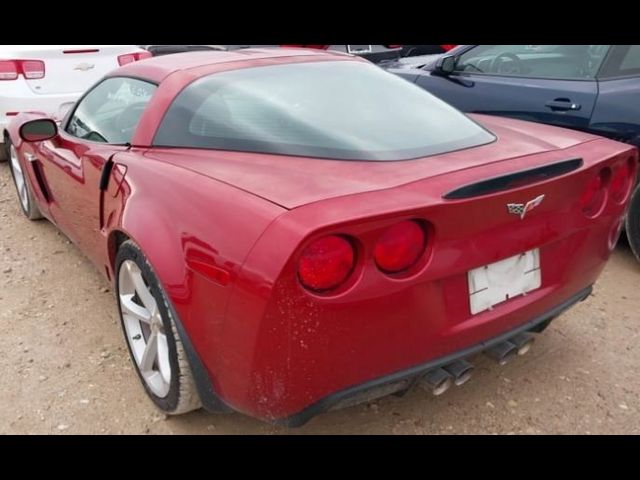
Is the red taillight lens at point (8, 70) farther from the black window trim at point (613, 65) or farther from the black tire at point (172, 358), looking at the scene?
the black window trim at point (613, 65)

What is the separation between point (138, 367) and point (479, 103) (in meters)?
3.05

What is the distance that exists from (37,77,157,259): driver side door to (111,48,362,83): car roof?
7 centimetres

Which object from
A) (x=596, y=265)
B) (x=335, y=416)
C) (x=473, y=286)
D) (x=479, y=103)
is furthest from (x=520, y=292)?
(x=479, y=103)

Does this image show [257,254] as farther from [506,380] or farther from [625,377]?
[625,377]

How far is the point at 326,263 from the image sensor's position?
1.64m

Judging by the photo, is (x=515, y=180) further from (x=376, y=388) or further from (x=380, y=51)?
(x=380, y=51)

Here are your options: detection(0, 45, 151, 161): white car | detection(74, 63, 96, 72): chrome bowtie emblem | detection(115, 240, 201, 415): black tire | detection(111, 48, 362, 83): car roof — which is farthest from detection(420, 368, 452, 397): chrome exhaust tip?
detection(74, 63, 96, 72): chrome bowtie emblem

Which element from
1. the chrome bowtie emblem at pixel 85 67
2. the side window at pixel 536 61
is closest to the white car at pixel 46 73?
the chrome bowtie emblem at pixel 85 67

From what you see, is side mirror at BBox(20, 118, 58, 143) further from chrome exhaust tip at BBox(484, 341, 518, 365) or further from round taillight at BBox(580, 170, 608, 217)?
round taillight at BBox(580, 170, 608, 217)

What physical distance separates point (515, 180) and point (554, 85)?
2.35 meters

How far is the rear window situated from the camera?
2150 millimetres

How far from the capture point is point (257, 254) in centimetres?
164

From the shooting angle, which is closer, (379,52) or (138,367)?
(138,367)

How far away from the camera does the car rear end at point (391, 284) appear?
163 centimetres
